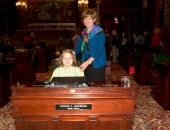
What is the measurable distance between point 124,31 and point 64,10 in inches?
185

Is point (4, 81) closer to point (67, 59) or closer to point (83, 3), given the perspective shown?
point (67, 59)

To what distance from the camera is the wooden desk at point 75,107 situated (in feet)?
7.24

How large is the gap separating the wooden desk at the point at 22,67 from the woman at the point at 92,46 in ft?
14.3

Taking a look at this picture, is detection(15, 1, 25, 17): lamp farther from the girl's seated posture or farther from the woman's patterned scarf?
the girl's seated posture

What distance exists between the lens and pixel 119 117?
227 cm

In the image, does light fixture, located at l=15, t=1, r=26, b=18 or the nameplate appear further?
light fixture, located at l=15, t=1, r=26, b=18

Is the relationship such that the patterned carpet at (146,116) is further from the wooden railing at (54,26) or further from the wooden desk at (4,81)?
the wooden railing at (54,26)

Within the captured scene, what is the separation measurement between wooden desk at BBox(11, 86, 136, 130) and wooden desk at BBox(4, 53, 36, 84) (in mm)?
5135

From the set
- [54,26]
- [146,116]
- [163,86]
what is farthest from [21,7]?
[146,116]

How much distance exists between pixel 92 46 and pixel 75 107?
44.2 inches

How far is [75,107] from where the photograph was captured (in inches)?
→ 88.2

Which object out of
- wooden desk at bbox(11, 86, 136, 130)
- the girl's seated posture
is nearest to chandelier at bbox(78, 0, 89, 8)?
the girl's seated posture

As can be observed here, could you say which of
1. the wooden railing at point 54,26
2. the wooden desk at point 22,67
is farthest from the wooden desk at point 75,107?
the wooden railing at point 54,26

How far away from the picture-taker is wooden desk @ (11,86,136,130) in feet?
7.24
